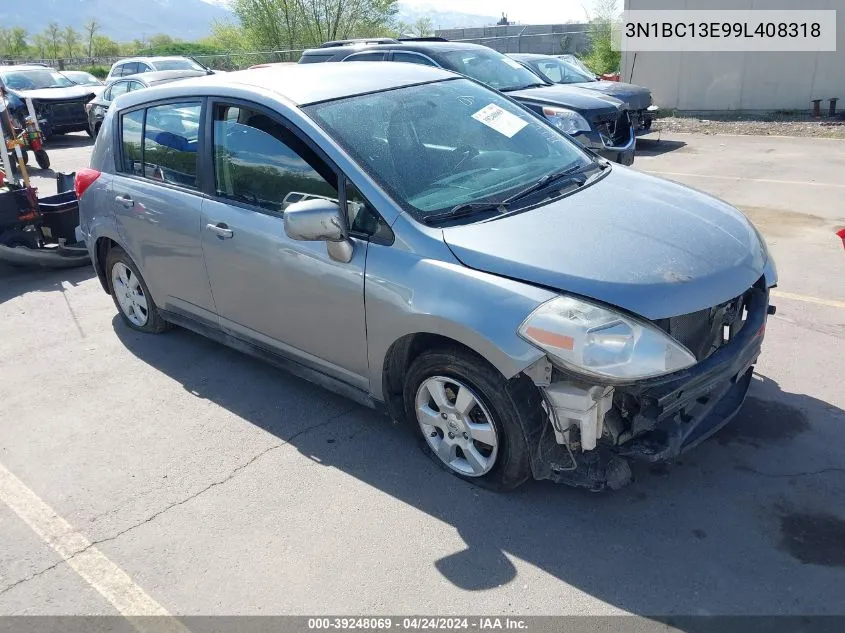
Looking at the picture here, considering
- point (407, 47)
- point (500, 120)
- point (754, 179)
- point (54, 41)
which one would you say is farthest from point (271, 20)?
point (54, 41)

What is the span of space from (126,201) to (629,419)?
366cm

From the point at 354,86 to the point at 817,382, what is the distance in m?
3.22

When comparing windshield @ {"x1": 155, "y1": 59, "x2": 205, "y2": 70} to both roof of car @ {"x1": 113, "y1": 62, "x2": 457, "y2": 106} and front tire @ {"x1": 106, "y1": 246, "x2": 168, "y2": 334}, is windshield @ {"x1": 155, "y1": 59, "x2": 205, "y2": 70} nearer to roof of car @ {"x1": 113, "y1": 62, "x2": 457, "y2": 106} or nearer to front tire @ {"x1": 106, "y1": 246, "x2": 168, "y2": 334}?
front tire @ {"x1": 106, "y1": 246, "x2": 168, "y2": 334}

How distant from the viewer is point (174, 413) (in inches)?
176

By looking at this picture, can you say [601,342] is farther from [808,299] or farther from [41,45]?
[41,45]

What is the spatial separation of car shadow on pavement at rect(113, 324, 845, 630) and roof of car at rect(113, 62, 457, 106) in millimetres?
1848

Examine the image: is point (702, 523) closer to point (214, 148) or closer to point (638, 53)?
point (214, 148)

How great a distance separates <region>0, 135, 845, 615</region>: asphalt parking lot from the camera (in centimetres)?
291

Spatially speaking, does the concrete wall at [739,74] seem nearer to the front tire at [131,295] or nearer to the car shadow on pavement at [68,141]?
the car shadow on pavement at [68,141]

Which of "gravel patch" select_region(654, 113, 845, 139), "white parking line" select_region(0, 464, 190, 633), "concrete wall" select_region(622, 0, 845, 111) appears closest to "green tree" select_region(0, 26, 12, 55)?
"concrete wall" select_region(622, 0, 845, 111)

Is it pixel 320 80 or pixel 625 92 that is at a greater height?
pixel 320 80

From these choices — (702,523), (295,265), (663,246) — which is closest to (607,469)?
(702,523)

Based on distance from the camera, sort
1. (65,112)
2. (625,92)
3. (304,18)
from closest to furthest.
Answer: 1. (625,92)
2. (65,112)
3. (304,18)

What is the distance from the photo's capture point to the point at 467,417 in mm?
3381
